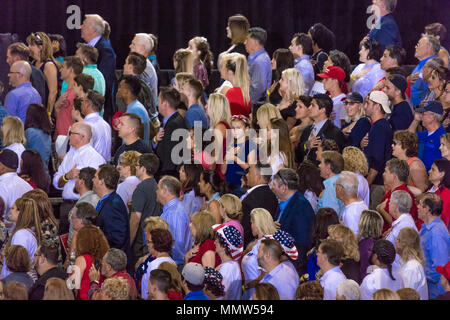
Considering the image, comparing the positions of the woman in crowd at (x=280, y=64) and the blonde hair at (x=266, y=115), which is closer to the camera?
the blonde hair at (x=266, y=115)

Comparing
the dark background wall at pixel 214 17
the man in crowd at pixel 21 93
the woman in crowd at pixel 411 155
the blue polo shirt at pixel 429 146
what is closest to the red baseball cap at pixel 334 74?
the blue polo shirt at pixel 429 146

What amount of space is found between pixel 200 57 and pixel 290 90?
151 cm

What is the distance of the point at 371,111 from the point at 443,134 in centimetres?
75

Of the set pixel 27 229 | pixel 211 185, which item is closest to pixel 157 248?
pixel 27 229

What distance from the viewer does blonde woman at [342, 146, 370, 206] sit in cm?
822

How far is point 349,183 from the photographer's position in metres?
7.77

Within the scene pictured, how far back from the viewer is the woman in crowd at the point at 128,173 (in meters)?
8.20

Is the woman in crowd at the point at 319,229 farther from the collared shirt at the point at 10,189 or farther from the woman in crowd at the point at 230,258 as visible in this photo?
the collared shirt at the point at 10,189

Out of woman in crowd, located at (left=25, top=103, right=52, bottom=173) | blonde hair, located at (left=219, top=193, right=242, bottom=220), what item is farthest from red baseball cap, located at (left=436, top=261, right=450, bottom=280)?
woman in crowd, located at (left=25, top=103, right=52, bottom=173)

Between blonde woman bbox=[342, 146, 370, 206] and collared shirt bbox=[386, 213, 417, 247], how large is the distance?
0.71 m

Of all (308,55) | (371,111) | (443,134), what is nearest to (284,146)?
(371,111)

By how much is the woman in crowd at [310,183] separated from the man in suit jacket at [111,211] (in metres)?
1.71

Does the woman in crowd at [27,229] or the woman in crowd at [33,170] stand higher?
the woman in crowd at [33,170]

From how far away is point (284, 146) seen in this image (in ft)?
27.9
